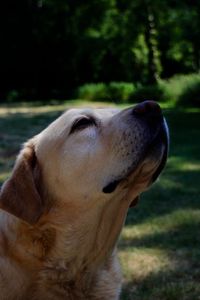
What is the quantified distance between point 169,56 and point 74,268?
99.1 ft

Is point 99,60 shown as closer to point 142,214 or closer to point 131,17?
point 131,17

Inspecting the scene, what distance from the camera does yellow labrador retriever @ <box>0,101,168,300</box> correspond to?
3.22 metres

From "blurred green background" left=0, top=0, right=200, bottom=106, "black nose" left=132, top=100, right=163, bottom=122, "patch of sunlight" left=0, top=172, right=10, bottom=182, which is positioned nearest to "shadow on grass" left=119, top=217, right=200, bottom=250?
"black nose" left=132, top=100, right=163, bottom=122

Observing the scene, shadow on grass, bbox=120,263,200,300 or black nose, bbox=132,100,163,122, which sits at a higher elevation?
black nose, bbox=132,100,163,122

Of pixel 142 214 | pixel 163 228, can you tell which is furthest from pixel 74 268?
pixel 142 214

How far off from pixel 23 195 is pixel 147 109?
801 mm

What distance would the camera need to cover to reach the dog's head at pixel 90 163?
3.21 meters

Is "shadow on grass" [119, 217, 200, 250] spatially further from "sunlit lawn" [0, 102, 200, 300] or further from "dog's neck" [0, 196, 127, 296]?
"dog's neck" [0, 196, 127, 296]

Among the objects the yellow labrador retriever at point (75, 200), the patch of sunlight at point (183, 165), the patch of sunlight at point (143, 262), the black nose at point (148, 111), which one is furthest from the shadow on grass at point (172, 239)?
the patch of sunlight at point (183, 165)

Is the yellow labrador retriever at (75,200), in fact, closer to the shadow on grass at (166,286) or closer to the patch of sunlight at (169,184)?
the shadow on grass at (166,286)

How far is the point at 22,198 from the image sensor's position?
126 inches

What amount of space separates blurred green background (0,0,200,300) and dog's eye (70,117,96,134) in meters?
1.66

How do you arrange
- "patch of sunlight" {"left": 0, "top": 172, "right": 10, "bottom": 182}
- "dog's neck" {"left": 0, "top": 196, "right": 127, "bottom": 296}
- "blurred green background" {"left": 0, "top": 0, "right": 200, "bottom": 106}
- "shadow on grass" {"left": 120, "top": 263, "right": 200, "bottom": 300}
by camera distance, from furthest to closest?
"blurred green background" {"left": 0, "top": 0, "right": 200, "bottom": 106}, "patch of sunlight" {"left": 0, "top": 172, "right": 10, "bottom": 182}, "shadow on grass" {"left": 120, "top": 263, "right": 200, "bottom": 300}, "dog's neck" {"left": 0, "top": 196, "right": 127, "bottom": 296}

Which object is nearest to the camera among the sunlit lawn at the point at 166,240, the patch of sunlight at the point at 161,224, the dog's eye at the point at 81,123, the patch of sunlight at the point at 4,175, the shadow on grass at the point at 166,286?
the dog's eye at the point at 81,123
